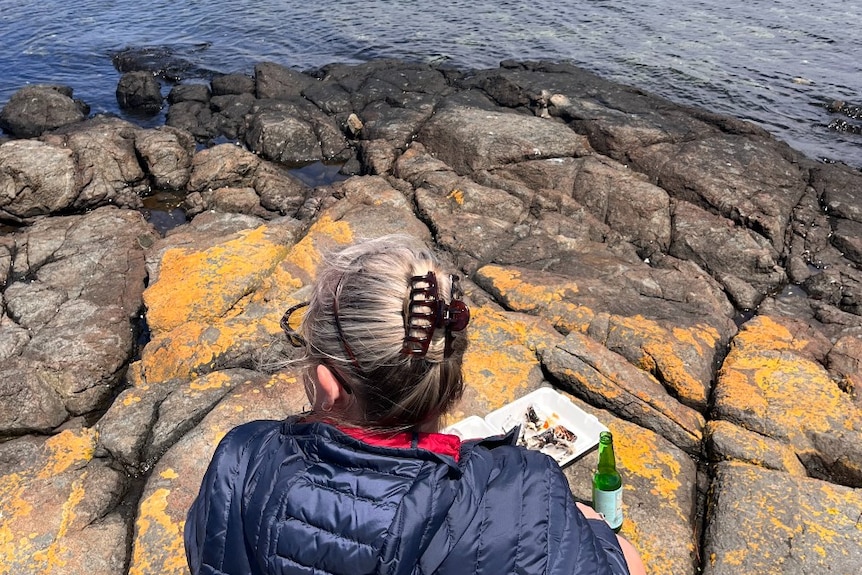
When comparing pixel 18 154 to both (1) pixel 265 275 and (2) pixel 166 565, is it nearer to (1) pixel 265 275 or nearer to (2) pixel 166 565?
(1) pixel 265 275

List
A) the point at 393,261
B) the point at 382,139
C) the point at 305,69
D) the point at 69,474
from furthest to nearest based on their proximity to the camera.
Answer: the point at 305,69, the point at 382,139, the point at 69,474, the point at 393,261

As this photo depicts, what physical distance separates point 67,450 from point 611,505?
4.51 meters

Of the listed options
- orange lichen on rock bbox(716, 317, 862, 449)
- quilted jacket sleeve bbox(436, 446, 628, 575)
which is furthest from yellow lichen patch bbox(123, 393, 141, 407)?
orange lichen on rock bbox(716, 317, 862, 449)

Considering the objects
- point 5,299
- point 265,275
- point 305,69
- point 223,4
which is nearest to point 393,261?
point 265,275

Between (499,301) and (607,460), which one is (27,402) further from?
(607,460)

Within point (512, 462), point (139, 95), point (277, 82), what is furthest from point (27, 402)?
point (139, 95)

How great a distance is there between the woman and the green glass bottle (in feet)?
5.43

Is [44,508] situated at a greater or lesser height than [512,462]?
lesser

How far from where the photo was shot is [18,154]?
10.8m

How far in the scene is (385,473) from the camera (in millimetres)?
2191

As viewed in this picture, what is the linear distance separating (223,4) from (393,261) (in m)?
29.8

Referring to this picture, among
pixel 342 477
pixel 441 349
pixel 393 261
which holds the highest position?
pixel 393 261

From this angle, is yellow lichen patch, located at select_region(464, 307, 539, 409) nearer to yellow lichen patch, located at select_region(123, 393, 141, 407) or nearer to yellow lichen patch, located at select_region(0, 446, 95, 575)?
yellow lichen patch, located at select_region(123, 393, 141, 407)

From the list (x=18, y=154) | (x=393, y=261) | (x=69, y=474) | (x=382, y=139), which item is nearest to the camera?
(x=393, y=261)
